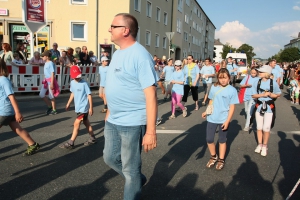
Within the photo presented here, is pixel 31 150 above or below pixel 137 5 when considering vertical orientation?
below

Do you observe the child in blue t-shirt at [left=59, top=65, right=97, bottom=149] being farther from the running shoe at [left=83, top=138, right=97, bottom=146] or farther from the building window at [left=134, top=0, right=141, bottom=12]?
the building window at [left=134, top=0, right=141, bottom=12]

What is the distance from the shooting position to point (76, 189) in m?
3.34

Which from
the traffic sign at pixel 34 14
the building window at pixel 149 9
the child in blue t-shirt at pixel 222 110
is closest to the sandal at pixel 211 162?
the child in blue t-shirt at pixel 222 110

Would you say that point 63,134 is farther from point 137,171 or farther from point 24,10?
point 24,10

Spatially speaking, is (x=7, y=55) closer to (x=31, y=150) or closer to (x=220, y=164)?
Result: (x=31, y=150)

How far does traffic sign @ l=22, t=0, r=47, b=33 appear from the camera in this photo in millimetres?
11406

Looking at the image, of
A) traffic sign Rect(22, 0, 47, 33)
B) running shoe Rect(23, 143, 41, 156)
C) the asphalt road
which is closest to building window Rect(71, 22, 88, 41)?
traffic sign Rect(22, 0, 47, 33)

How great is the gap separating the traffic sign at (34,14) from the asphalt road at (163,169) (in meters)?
6.96

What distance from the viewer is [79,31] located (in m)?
22.3

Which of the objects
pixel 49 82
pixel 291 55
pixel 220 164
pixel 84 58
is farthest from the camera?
pixel 291 55

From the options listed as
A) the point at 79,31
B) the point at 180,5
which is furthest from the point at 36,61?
the point at 180,5

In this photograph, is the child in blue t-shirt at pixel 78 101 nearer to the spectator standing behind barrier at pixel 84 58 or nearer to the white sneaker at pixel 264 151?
the white sneaker at pixel 264 151

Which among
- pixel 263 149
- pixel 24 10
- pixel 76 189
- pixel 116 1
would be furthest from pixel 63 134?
pixel 116 1

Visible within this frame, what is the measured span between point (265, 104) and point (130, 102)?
324 cm
